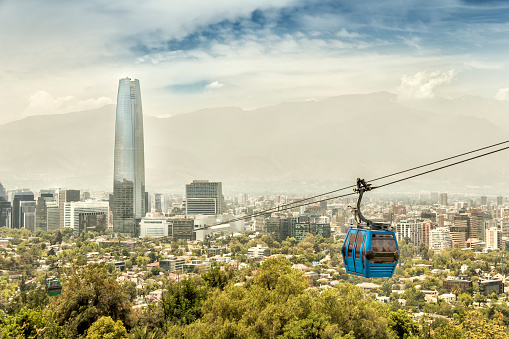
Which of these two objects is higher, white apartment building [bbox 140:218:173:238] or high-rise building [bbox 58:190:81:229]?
high-rise building [bbox 58:190:81:229]

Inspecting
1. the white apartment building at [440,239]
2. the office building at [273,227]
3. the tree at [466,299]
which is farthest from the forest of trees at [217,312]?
the office building at [273,227]

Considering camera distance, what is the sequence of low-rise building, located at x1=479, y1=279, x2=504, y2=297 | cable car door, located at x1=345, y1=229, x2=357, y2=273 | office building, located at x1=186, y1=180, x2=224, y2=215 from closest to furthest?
cable car door, located at x1=345, y1=229, x2=357, y2=273 → low-rise building, located at x1=479, y1=279, x2=504, y2=297 → office building, located at x1=186, y1=180, x2=224, y2=215

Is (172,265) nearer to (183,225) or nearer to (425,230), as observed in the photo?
(183,225)

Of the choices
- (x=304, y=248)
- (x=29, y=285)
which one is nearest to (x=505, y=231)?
(x=304, y=248)

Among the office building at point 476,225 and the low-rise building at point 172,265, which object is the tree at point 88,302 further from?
the office building at point 476,225

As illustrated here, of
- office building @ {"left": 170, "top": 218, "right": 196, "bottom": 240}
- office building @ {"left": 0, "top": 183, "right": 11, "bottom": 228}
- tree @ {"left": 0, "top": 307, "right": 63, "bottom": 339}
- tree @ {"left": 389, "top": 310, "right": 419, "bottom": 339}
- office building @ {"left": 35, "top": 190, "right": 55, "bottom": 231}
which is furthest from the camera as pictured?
office building @ {"left": 35, "top": 190, "right": 55, "bottom": 231}

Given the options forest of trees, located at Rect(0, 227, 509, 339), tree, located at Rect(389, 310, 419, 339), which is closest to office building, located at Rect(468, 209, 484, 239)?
forest of trees, located at Rect(0, 227, 509, 339)

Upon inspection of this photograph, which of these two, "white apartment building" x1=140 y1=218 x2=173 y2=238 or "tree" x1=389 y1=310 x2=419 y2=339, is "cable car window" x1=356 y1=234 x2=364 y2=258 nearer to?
"tree" x1=389 y1=310 x2=419 y2=339
